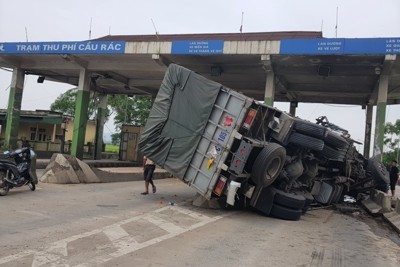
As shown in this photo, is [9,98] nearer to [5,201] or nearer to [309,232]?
[5,201]

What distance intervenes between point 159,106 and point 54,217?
446cm

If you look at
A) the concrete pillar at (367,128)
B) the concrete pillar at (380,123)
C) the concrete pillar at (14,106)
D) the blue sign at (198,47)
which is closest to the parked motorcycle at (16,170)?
the blue sign at (198,47)

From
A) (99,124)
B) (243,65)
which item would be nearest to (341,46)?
(243,65)

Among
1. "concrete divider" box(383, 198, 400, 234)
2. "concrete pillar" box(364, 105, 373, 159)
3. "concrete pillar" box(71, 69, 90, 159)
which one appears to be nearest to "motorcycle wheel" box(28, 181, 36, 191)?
"concrete divider" box(383, 198, 400, 234)

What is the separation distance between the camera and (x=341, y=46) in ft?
56.9

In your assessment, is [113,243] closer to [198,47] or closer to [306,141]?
[306,141]

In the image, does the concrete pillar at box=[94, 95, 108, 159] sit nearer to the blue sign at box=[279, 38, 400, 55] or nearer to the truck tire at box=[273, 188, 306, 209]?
the blue sign at box=[279, 38, 400, 55]

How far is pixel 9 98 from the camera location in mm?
26688

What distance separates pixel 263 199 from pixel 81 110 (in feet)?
54.0

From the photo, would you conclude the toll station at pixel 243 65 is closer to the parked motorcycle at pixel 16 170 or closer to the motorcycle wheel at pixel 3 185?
the parked motorcycle at pixel 16 170

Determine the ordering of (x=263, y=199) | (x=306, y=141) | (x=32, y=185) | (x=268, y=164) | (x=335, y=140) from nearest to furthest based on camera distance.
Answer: (x=268, y=164)
(x=263, y=199)
(x=306, y=141)
(x=32, y=185)
(x=335, y=140)

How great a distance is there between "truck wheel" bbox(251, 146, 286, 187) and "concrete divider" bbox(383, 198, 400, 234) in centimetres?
339

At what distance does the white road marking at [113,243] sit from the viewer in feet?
18.6

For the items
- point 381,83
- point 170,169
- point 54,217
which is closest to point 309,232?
point 170,169
